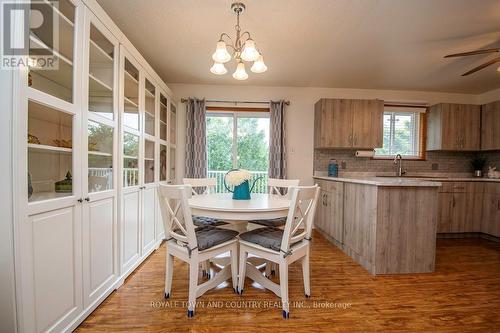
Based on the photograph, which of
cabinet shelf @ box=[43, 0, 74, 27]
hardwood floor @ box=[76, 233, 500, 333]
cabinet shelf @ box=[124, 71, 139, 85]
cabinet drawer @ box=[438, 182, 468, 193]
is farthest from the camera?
cabinet drawer @ box=[438, 182, 468, 193]

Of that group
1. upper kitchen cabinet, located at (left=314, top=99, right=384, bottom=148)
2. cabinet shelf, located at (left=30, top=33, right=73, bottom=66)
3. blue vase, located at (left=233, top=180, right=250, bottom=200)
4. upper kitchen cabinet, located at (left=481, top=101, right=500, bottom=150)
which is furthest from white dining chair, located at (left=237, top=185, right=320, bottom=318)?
upper kitchen cabinet, located at (left=481, top=101, right=500, bottom=150)

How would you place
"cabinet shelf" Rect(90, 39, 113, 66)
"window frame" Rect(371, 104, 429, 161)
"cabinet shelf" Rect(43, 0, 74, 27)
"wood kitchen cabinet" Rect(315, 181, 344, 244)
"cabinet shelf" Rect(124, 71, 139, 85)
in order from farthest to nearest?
"window frame" Rect(371, 104, 429, 161), "wood kitchen cabinet" Rect(315, 181, 344, 244), "cabinet shelf" Rect(124, 71, 139, 85), "cabinet shelf" Rect(90, 39, 113, 66), "cabinet shelf" Rect(43, 0, 74, 27)

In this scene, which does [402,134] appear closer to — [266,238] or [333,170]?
[333,170]

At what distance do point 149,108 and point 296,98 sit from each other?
2.46 m

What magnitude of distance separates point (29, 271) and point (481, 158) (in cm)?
607

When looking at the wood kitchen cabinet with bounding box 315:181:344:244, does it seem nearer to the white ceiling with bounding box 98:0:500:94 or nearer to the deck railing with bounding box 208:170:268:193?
the deck railing with bounding box 208:170:268:193

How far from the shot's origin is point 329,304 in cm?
175

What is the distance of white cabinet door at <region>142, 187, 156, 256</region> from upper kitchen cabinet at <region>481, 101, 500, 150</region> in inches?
208

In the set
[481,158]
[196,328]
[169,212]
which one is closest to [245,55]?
[169,212]

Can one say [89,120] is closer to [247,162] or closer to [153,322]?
[153,322]

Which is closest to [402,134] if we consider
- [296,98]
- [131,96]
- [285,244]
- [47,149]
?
[296,98]

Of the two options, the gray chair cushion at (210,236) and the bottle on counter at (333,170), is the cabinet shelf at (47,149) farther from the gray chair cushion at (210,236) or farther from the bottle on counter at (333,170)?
the bottle on counter at (333,170)

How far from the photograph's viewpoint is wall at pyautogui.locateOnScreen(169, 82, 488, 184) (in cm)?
382

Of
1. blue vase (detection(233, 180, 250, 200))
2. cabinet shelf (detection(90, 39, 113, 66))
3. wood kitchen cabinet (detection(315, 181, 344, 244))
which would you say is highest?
cabinet shelf (detection(90, 39, 113, 66))
